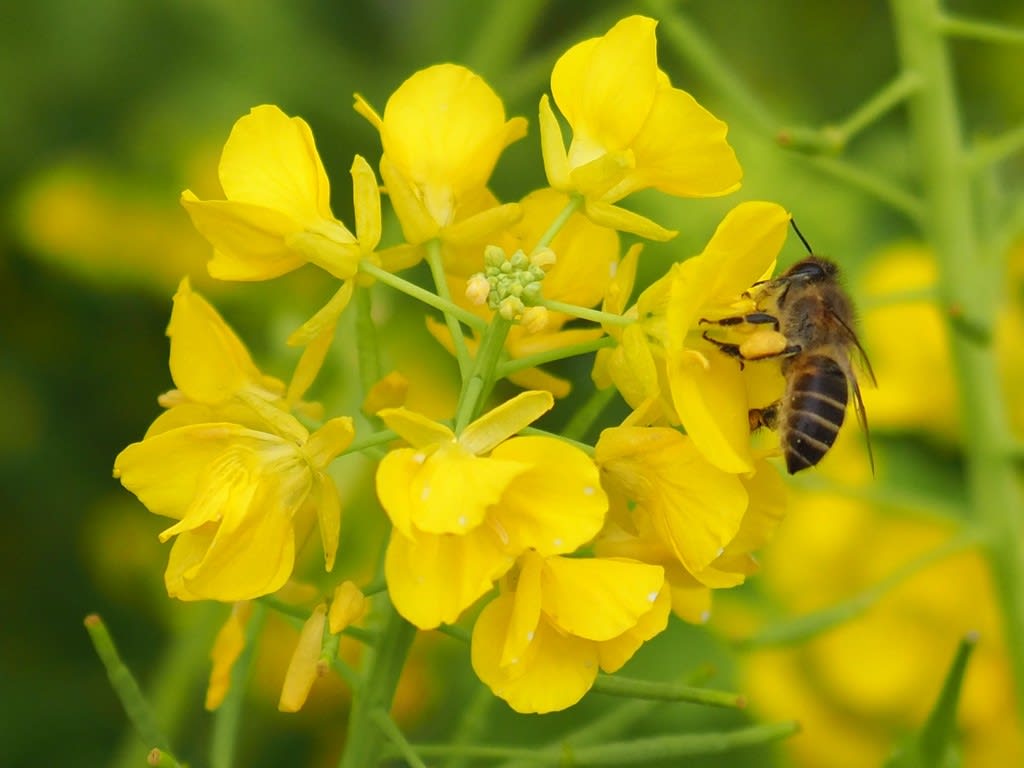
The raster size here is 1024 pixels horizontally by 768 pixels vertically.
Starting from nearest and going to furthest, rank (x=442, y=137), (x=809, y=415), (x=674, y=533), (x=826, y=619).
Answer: (x=674, y=533) < (x=442, y=137) < (x=809, y=415) < (x=826, y=619)

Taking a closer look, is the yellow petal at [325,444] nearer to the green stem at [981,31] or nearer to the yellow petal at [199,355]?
the yellow petal at [199,355]

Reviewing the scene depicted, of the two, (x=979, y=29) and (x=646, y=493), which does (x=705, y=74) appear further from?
(x=646, y=493)

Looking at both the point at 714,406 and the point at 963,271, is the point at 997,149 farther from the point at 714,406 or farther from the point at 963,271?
the point at 714,406

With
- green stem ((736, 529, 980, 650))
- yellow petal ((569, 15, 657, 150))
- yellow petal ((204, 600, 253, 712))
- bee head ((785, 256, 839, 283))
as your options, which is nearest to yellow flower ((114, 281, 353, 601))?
yellow petal ((204, 600, 253, 712))

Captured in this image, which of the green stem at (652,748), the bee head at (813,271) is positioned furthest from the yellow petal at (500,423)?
the bee head at (813,271)

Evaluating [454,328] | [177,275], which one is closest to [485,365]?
[454,328]

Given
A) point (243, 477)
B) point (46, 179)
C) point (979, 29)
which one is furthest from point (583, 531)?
point (46, 179)
